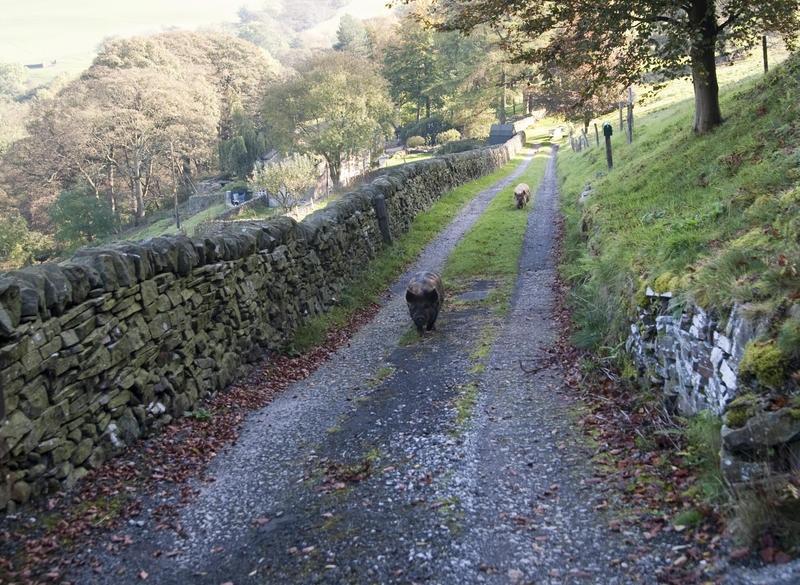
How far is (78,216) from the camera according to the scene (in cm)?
4366

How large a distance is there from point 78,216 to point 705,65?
42185 millimetres

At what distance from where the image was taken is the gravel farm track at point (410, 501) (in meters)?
4.84

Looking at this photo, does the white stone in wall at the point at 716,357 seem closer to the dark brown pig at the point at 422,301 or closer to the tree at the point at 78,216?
the dark brown pig at the point at 422,301

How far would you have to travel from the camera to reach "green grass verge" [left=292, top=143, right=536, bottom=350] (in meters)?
12.5

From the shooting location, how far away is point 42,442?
20.3 feet

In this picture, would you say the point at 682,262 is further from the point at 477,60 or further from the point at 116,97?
the point at 477,60

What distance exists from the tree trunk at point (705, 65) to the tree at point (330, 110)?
40.0 metres

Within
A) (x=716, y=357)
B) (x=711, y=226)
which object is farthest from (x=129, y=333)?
(x=711, y=226)

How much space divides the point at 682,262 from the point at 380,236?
39.3 ft

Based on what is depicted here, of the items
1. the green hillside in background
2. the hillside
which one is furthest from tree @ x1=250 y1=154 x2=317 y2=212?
the hillside

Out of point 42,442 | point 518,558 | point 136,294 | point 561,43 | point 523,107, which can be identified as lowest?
point 518,558

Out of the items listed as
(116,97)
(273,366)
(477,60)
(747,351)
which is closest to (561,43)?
(273,366)

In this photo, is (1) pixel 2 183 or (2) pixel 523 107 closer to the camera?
(1) pixel 2 183

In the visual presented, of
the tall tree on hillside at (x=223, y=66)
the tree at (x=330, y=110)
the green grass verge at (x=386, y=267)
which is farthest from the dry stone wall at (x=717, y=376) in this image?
the tall tree on hillside at (x=223, y=66)
